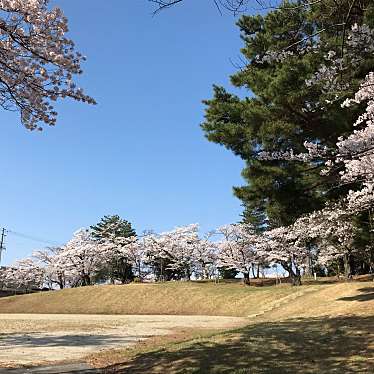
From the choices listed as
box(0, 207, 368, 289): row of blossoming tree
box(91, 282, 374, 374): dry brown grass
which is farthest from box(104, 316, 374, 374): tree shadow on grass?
box(0, 207, 368, 289): row of blossoming tree

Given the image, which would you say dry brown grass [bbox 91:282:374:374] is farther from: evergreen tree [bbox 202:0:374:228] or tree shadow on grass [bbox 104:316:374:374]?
evergreen tree [bbox 202:0:374:228]

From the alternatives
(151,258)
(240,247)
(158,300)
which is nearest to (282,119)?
(158,300)

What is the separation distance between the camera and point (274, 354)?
26.8ft

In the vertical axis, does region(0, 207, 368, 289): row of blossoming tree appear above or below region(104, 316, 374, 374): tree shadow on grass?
above

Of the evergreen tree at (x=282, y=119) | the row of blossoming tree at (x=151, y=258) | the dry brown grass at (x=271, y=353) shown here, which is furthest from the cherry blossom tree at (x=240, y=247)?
the dry brown grass at (x=271, y=353)

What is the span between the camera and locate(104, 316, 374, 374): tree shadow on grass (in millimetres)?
7176

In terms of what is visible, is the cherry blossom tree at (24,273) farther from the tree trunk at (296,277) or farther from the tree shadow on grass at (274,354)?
the tree shadow on grass at (274,354)

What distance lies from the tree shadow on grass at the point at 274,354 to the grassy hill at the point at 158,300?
17.0 m

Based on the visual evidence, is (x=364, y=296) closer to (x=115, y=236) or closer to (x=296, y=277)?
(x=296, y=277)

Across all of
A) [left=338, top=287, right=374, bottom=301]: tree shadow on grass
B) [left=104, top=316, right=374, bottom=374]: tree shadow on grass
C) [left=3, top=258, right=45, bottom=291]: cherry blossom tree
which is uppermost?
[left=3, top=258, right=45, bottom=291]: cherry blossom tree

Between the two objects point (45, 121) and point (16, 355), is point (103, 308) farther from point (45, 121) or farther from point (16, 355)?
point (45, 121)

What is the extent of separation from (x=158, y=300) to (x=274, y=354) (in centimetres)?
2950

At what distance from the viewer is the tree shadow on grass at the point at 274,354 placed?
7.18 m

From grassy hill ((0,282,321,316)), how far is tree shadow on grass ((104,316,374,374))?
17008mm
